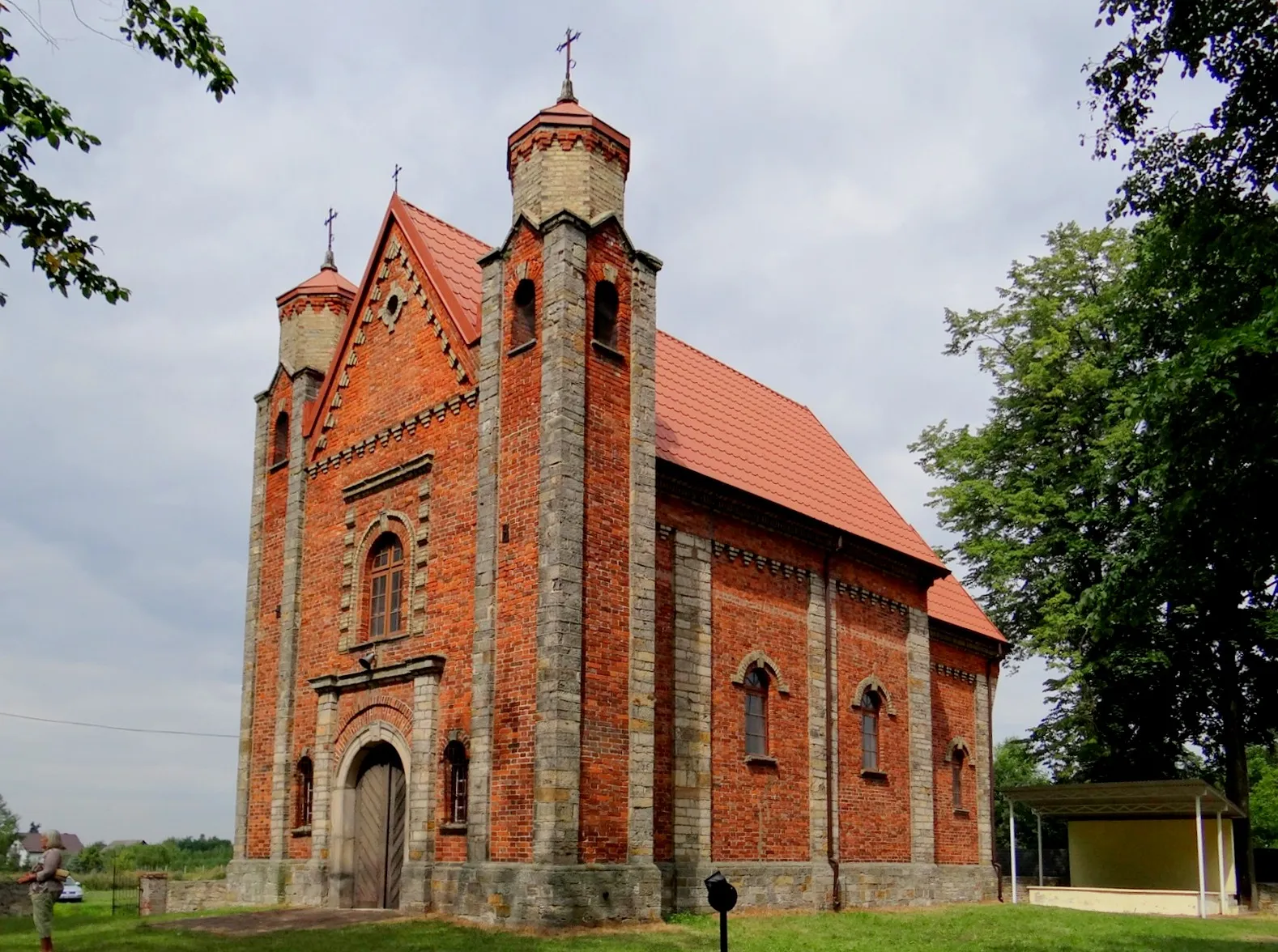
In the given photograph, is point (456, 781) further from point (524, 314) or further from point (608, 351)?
point (524, 314)

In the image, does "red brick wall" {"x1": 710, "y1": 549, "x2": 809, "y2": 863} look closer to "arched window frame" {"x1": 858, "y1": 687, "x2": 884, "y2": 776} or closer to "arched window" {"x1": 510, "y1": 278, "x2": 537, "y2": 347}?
"arched window frame" {"x1": 858, "y1": 687, "x2": 884, "y2": 776}

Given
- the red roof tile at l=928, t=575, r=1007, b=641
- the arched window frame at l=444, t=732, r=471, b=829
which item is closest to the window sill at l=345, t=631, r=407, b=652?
the arched window frame at l=444, t=732, r=471, b=829

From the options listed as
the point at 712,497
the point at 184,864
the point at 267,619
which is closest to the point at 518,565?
the point at 712,497

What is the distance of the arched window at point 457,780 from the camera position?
17.0 m

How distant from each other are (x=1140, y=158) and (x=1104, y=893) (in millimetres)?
16780

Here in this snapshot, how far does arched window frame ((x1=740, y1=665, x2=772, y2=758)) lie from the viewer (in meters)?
20.0

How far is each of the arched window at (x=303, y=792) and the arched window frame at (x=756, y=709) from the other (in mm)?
7137

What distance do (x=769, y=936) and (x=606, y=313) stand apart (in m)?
9.02

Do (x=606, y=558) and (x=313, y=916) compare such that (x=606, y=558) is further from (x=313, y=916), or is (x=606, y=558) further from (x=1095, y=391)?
(x=1095, y=391)

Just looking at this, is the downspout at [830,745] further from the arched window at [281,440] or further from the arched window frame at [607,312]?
the arched window at [281,440]

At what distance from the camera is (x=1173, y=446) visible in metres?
17.3

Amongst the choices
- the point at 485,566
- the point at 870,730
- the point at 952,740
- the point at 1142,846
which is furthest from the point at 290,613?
the point at 1142,846

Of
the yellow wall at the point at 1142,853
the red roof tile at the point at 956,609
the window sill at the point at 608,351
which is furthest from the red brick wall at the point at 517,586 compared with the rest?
the yellow wall at the point at 1142,853

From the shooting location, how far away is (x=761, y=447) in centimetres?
2389
